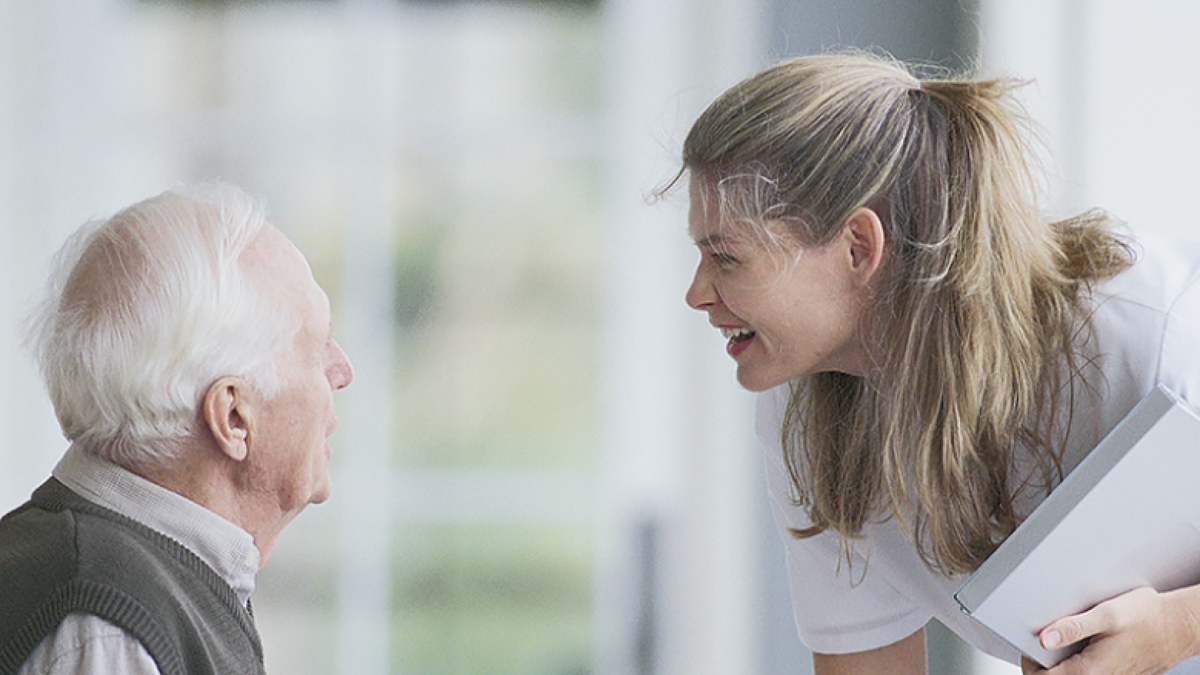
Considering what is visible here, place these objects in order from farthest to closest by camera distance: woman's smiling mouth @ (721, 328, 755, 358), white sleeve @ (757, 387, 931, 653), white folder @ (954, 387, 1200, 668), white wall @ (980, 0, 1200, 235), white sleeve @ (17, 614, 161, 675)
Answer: white wall @ (980, 0, 1200, 235) → white sleeve @ (757, 387, 931, 653) → woman's smiling mouth @ (721, 328, 755, 358) → white folder @ (954, 387, 1200, 668) → white sleeve @ (17, 614, 161, 675)

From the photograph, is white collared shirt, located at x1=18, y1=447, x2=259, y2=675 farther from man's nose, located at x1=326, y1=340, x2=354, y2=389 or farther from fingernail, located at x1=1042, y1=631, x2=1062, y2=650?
fingernail, located at x1=1042, y1=631, x2=1062, y2=650

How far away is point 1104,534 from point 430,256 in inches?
76.0

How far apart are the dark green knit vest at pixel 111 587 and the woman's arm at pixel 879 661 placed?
2.62 ft

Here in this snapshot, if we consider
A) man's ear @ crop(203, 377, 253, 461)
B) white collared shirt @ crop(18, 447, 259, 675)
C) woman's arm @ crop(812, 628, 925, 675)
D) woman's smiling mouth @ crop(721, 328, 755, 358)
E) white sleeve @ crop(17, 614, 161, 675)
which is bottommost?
Result: woman's arm @ crop(812, 628, 925, 675)

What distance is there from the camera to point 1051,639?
3.75ft

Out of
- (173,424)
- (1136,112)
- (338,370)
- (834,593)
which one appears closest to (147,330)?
(173,424)

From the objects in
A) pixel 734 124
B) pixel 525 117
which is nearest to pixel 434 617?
pixel 525 117

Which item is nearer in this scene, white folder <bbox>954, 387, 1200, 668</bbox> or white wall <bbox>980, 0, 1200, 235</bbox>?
white folder <bbox>954, 387, 1200, 668</bbox>

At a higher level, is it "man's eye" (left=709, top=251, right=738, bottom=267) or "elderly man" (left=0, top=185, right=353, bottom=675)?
"man's eye" (left=709, top=251, right=738, bottom=267)

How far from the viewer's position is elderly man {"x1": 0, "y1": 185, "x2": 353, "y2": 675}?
1031 millimetres

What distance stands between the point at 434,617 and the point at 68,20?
66.7 inches

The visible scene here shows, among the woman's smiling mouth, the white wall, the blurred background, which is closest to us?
the woman's smiling mouth

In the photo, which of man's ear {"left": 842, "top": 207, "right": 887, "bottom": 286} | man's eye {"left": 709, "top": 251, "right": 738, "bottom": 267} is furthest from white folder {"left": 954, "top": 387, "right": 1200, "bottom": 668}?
man's eye {"left": 709, "top": 251, "right": 738, "bottom": 267}

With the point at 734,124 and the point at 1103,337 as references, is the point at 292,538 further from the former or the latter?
the point at 1103,337
